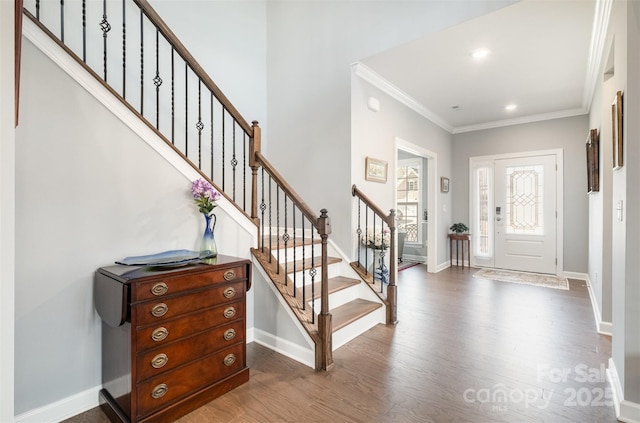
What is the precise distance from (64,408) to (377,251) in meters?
2.85

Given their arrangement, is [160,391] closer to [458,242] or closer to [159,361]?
[159,361]

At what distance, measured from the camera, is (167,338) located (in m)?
1.73

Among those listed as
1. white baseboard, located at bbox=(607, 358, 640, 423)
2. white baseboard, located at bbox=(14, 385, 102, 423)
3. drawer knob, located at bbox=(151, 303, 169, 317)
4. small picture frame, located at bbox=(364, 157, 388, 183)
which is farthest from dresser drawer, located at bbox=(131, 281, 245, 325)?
white baseboard, located at bbox=(607, 358, 640, 423)

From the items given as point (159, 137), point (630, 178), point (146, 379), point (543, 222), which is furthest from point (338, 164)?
point (543, 222)

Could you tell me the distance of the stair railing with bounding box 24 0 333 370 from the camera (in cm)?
225

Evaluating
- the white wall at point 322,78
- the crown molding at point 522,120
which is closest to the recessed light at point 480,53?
the white wall at point 322,78

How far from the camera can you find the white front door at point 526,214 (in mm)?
5328

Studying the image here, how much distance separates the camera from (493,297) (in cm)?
402

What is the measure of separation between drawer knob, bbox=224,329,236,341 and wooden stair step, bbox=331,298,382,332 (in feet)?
2.90

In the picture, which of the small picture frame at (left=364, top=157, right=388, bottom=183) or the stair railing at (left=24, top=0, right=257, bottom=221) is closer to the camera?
the stair railing at (left=24, top=0, right=257, bottom=221)

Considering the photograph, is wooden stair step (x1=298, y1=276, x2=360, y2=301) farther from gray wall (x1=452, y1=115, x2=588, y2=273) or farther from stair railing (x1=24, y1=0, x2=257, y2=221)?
gray wall (x1=452, y1=115, x2=588, y2=273)

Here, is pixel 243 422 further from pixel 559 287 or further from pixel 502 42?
pixel 559 287

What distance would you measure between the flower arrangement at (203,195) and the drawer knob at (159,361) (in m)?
0.95

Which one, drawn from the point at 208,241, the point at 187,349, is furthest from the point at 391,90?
the point at 187,349
